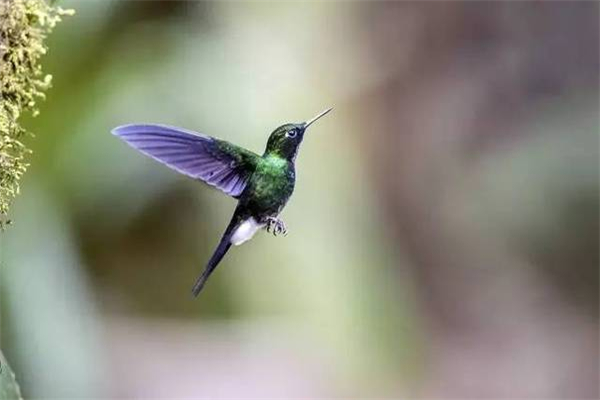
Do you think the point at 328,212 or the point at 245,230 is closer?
the point at 245,230

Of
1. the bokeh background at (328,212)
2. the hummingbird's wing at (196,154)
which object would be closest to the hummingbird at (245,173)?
the hummingbird's wing at (196,154)

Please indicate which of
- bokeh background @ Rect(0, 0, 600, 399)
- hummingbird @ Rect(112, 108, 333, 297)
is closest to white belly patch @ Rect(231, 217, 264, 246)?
hummingbird @ Rect(112, 108, 333, 297)

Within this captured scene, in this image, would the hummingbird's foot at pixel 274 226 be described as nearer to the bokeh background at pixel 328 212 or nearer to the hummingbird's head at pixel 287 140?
the hummingbird's head at pixel 287 140

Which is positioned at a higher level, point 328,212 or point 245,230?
point 245,230

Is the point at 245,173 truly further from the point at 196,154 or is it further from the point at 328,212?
the point at 328,212

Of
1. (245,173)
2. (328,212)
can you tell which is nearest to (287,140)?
(245,173)

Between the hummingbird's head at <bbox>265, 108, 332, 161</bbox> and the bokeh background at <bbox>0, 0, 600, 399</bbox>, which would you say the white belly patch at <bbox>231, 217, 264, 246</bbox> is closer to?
the hummingbird's head at <bbox>265, 108, 332, 161</bbox>
